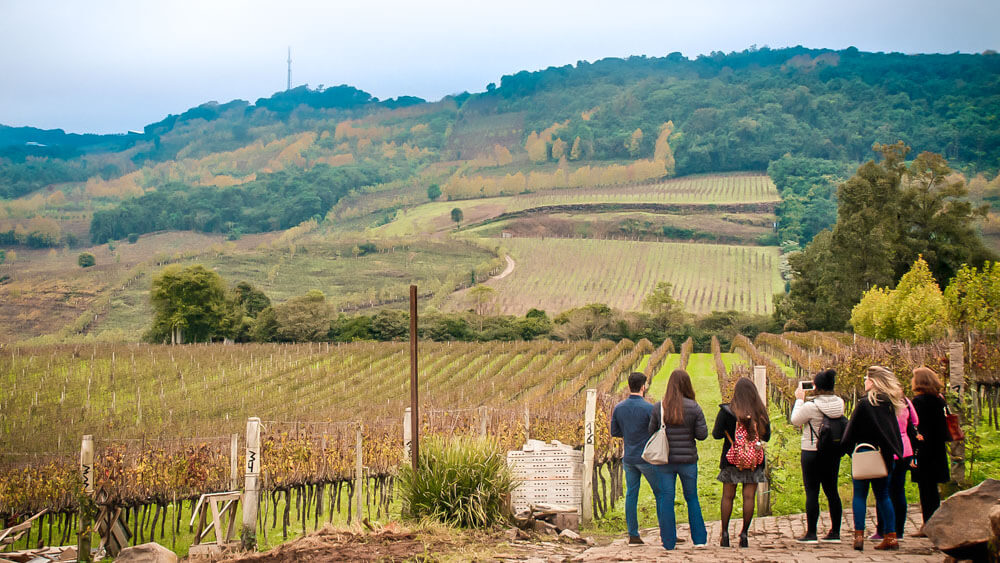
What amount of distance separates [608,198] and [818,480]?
388 ft

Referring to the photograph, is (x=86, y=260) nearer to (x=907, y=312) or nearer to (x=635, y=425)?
(x=907, y=312)

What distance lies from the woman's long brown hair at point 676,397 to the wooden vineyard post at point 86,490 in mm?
7531

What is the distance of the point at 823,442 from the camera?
24.0 ft

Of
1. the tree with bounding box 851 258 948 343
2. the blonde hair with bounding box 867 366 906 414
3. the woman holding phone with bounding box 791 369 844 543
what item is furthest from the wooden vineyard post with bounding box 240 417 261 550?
the tree with bounding box 851 258 948 343

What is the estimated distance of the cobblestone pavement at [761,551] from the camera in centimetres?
675

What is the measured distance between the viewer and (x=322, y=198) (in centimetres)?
15525

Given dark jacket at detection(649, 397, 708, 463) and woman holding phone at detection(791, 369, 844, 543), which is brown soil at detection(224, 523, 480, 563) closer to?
dark jacket at detection(649, 397, 708, 463)

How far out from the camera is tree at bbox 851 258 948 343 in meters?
24.6

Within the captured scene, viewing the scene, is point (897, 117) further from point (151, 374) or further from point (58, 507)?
point (58, 507)

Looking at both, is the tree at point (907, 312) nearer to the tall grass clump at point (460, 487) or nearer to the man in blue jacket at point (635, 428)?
the man in blue jacket at point (635, 428)

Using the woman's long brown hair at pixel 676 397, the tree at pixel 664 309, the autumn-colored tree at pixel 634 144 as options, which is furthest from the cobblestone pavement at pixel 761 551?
the autumn-colored tree at pixel 634 144

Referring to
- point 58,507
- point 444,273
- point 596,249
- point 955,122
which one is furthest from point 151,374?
point 955,122

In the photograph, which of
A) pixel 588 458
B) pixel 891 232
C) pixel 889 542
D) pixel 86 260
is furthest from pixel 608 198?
pixel 889 542

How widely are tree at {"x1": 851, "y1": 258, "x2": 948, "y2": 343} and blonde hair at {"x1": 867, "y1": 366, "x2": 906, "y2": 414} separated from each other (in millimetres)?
15719
